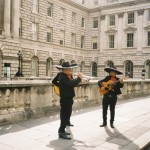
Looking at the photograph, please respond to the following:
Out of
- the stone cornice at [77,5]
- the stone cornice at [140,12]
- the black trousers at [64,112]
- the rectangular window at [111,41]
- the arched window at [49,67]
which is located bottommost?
the black trousers at [64,112]

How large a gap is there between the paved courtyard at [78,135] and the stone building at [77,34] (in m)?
21.1

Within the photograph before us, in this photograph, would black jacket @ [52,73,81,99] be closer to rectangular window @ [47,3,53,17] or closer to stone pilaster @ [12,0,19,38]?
stone pilaster @ [12,0,19,38]

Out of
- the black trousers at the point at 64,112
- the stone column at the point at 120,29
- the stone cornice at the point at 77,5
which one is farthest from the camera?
the stone column at the point at 120,29

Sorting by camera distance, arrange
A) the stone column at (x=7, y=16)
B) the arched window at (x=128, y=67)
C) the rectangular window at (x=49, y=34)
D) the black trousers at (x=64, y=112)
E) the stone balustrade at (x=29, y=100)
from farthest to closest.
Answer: the arched window at (x=128, y=67) → the rectangular window at (x=49, y=34) → the stone column at (x=7, y=16) → the stone balustrade at (x=29, y=100) → the black trousers at (x=64, y=112)

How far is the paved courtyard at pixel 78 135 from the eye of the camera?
5293 millimetres

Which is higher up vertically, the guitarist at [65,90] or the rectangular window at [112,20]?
the rectangular window at [112,20]

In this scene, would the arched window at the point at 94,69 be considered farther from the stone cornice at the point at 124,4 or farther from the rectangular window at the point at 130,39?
the stone cornice at the point at 124,4

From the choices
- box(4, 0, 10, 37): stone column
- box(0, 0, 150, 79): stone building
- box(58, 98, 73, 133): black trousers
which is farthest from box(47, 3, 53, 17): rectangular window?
box(58, 98, 73, 133): black trousers

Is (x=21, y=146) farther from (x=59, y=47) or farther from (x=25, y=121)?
(x=59, y=47)

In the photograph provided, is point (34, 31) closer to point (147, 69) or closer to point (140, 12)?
point (140, 12)

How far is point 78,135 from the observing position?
6.18m

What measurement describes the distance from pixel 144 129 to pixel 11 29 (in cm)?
2443

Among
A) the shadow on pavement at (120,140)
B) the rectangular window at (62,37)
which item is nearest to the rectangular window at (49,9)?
the rectangular window at (62,37)

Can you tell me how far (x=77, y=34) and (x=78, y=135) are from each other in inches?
1456
